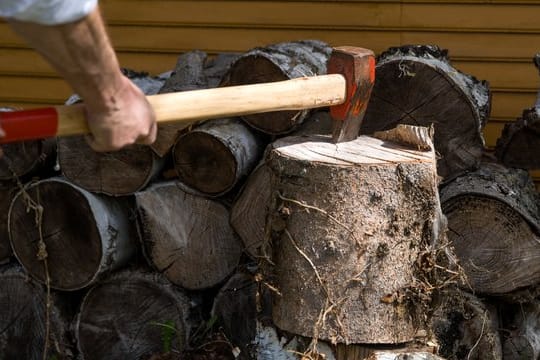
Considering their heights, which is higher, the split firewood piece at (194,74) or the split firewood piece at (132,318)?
the split firewood piece at (194,74)

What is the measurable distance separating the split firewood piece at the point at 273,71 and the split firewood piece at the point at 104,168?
496 mm

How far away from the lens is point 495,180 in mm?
4027

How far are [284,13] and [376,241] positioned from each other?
7.70 feet

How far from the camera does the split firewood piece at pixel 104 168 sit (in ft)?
13.6

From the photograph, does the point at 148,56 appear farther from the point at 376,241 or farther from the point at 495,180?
the point at 376,241

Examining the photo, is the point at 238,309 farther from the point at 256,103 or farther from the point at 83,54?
the point at 83,54

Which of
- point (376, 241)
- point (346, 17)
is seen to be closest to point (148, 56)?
point (346, 17)

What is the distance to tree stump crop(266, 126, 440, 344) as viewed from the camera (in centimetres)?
313

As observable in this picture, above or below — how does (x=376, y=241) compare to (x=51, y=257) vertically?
above

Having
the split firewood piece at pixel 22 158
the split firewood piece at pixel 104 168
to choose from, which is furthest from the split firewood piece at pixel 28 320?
the split firewood piece at pixel 104 168

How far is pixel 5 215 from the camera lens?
14.6 ft

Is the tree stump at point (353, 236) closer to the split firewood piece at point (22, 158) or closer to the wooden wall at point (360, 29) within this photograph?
the split firewood piece at point (22, 158)

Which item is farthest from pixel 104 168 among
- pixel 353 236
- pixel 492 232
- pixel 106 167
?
pixel 492 232

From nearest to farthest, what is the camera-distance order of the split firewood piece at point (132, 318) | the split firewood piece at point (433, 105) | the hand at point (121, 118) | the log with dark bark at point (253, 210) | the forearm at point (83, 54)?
the forearm at point (83, 54)
the hand at point (121, 118)
the split firewood piece at point (433, 105)
the log with dark bark at point (253, 210)
the split firewood piece at point (132, 318)
